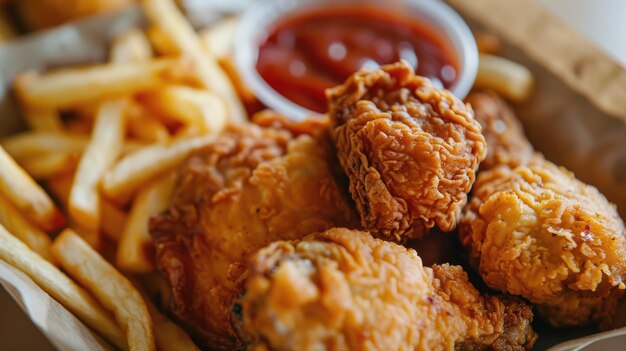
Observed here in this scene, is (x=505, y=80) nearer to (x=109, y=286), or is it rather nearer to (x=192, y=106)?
(x=192, y=106)

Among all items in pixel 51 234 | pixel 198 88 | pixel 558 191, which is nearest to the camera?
pixel 558 191

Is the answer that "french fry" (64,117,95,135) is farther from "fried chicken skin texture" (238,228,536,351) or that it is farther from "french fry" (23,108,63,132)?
"fried chicken skin texture" (238,228,536,351)

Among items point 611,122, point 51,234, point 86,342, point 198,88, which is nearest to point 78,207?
point 51,234

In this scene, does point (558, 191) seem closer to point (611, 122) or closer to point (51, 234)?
point (611, 122)

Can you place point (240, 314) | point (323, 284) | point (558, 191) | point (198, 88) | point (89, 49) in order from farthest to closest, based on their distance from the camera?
point (89, 49) → point (198, 88) → point (558, 191) → point (240, 314) → point (323, 284)

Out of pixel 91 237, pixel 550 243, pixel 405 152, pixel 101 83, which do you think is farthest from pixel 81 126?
pixel 550 243

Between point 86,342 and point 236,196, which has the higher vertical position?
point 236,196

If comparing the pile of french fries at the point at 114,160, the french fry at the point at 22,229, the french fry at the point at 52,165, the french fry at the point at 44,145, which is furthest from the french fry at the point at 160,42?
the french fry at the point at 22,229

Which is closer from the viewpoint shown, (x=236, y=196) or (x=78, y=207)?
(x=236, y=196)
